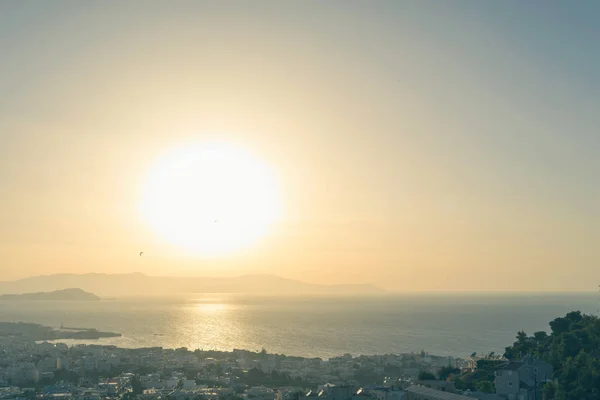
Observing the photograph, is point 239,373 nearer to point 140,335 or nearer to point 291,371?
point 291,371

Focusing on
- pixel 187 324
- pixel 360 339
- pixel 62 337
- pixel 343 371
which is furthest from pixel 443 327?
pixel 62 337

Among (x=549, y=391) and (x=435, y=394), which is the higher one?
(x=435, y=394)

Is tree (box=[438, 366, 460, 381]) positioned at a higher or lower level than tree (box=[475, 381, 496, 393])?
lower

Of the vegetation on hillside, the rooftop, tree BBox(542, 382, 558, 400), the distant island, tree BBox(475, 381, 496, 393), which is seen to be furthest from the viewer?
the distant island

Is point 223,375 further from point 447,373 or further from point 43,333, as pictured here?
point 43,333

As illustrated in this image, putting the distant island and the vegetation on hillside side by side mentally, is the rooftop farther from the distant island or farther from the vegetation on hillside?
the distant island

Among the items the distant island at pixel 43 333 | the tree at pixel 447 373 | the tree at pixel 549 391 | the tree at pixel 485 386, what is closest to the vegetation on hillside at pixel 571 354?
the tree at pixel 549 391

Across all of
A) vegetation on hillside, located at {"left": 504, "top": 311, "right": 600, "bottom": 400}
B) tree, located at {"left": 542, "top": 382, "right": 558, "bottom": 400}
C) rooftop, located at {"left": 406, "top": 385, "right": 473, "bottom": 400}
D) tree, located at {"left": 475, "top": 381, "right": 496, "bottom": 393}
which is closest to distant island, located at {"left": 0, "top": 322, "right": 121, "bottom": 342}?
vegetation on hillside, located at {"left": 504, "top": 311, "right": 600, "bottom": 400}

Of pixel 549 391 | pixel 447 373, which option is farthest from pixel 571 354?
pixel 447 373
